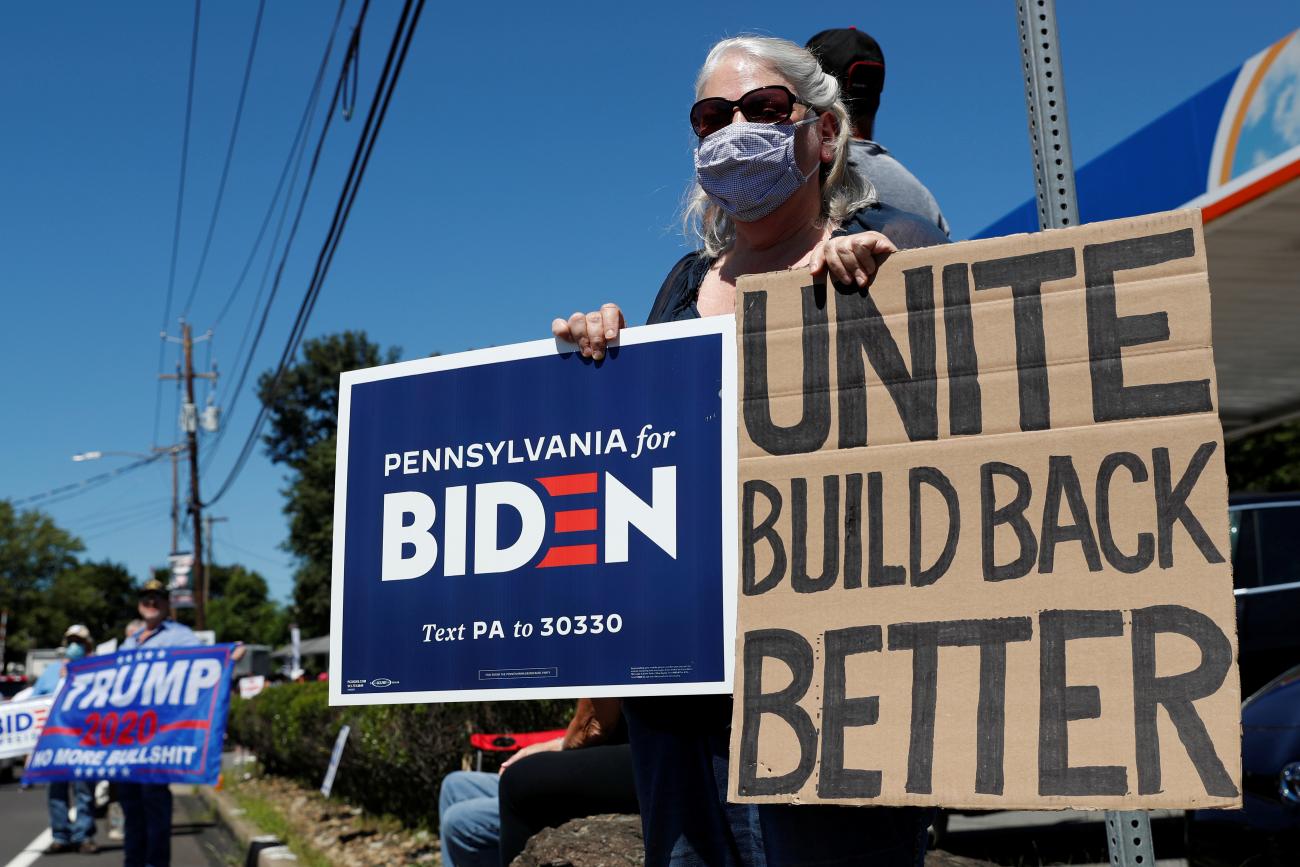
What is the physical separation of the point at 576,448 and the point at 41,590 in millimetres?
111328

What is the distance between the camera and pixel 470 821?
3711 mm

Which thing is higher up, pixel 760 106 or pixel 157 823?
pixel 760 106

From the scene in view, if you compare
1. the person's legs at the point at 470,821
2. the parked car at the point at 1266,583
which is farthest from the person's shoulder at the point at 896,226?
the parked car at the point at 1266,583

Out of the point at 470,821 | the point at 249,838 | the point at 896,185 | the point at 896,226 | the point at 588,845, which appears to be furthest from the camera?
the point at 249,838

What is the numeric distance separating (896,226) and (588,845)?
1.74 meters

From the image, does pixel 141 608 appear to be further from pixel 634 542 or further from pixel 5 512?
pixel 5 512

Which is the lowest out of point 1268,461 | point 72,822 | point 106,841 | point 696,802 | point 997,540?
point 106,841

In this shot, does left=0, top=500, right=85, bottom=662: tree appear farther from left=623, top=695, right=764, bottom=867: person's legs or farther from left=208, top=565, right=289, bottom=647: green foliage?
left=623, top=695, right=764, bottom=867: person's legs

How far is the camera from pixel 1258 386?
1519cm

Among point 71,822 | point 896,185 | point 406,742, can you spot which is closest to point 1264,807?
point 896,185

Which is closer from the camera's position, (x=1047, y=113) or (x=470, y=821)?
(x=1047, y=113)

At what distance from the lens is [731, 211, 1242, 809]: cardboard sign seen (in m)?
1.77

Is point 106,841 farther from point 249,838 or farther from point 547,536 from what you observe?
point 547,536

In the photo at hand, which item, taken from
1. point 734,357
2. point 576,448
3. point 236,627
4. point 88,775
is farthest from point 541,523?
point 236,627
